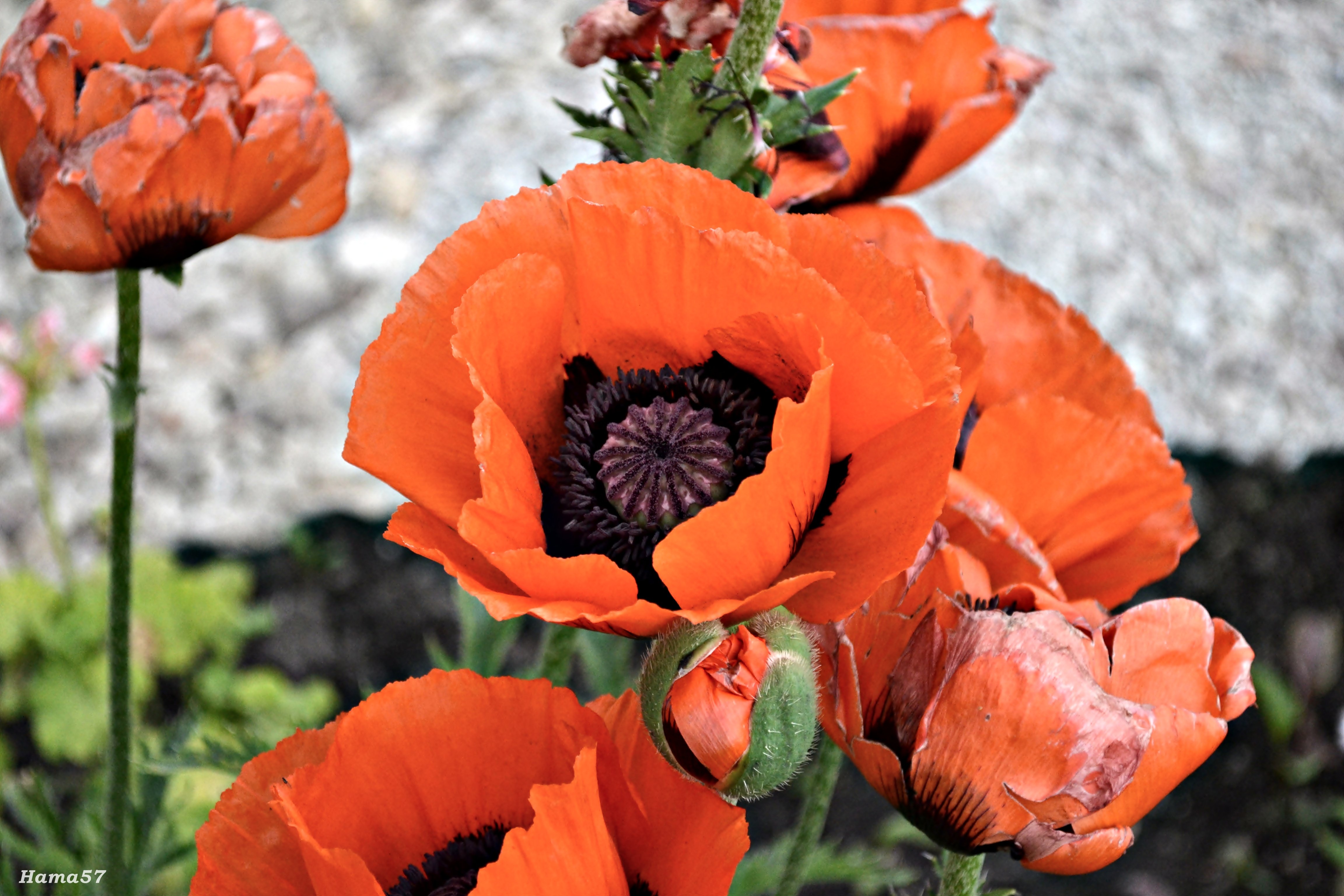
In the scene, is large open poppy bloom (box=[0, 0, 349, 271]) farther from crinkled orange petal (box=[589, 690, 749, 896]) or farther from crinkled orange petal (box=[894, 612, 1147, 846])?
crinkled orange petal (box=[894, 612, 1147, 846])

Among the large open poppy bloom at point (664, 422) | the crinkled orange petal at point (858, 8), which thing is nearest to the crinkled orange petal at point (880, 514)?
the large open poppy bloom at point (664, 422)

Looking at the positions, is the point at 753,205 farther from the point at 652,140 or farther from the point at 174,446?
the point at 174,446

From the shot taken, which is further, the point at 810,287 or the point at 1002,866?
the point at 1002,866

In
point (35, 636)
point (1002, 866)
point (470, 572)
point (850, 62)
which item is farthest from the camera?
point (1002, 866)

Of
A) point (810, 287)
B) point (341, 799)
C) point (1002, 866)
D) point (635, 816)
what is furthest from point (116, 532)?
point (1002, 866)

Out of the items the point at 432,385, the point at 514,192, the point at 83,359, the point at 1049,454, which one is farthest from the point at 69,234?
the point at 514,192

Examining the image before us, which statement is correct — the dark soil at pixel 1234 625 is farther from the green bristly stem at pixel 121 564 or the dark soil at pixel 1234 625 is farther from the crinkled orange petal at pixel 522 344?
the crinkled orange petal at pixel 522 344

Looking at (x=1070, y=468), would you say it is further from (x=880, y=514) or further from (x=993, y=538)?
(x=880, y=514)
